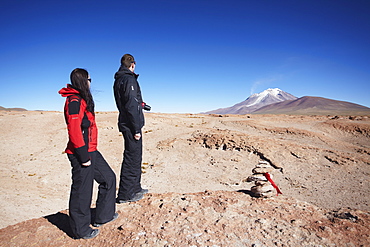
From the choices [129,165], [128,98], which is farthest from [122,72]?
[129,165]

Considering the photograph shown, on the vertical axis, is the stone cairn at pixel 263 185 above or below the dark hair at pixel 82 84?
below

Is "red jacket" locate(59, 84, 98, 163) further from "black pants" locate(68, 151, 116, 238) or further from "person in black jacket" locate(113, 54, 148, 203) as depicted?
"person in black jacket" locate(113, 54, 148, 203)

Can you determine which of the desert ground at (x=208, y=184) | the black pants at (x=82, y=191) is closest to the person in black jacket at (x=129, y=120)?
the desert ground at (x=208, y=184)

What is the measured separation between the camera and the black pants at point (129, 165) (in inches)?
166

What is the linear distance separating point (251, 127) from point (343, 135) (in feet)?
19.2

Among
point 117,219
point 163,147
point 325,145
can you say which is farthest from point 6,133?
point 325,145

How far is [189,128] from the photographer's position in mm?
15203

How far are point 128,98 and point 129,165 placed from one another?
1.32 metres

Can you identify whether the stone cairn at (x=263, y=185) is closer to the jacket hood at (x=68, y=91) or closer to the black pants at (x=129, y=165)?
the black pants at (x=129, y=165)

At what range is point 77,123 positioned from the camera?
2898 millimetres

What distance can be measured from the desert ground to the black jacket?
1590 millimetres

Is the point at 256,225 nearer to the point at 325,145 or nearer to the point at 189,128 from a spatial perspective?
the point at 325,145

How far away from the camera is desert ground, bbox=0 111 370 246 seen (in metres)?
3.21

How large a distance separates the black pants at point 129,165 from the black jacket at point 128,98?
0.60ft
